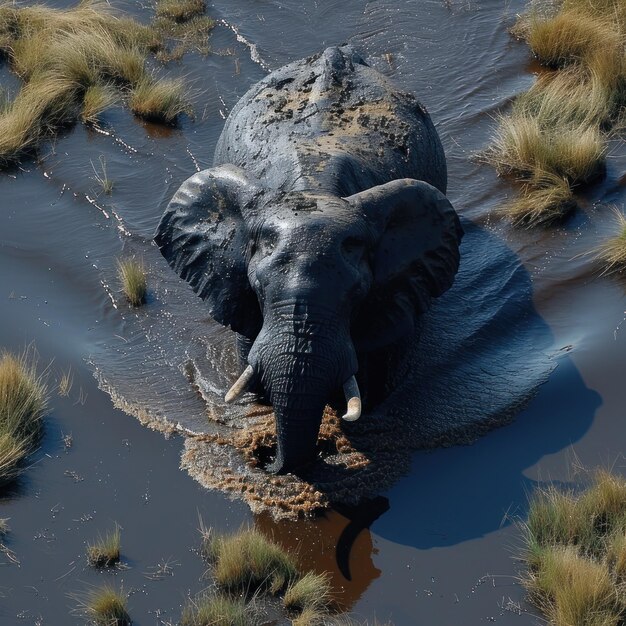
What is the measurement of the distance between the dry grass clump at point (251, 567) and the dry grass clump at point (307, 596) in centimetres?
12

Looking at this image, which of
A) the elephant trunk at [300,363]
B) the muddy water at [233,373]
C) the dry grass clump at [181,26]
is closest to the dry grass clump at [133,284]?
the muddy water at [233,373]

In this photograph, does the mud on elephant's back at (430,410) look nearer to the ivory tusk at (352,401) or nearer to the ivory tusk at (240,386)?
the ivory tusk at (240,386)

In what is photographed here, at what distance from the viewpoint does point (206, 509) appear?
318 inches

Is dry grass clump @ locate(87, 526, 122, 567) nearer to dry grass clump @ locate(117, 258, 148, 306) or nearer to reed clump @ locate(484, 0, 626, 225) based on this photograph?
dry grass clump @ locate(117, 258, 148, 306)

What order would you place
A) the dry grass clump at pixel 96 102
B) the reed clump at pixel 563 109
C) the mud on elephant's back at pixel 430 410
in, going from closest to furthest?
the mud on elephant's back at pixel 430 410, the reed clump at pixel 563 109, the dry grass clump at pixel 96 102

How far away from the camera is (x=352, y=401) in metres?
7.45

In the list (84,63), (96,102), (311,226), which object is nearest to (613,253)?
(311,226)

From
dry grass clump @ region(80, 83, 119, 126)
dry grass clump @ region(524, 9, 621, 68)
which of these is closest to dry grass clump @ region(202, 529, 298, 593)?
dry grass clump @ region(80, 83, 119, 126)

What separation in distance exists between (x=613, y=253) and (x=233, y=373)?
3.47m

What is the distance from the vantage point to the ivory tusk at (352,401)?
7.39 m

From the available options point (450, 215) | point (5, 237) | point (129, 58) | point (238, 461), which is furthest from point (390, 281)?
point (129, 58)

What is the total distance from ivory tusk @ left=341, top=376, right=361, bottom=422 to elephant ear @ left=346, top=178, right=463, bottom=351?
2.30 feet

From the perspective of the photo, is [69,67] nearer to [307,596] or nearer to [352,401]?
[352,401]

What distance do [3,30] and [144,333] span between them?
6.31 m
